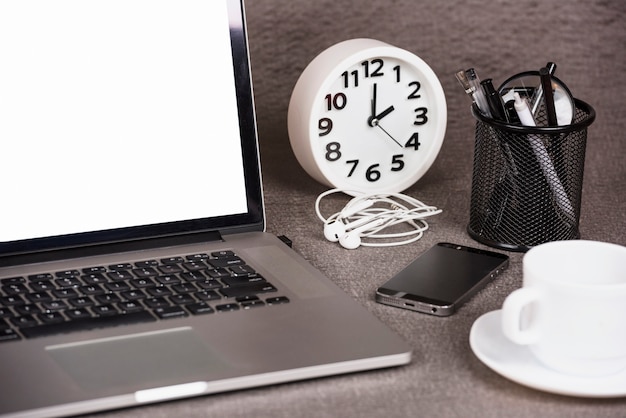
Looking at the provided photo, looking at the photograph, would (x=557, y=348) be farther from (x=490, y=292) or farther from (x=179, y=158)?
(x=179, y=158)

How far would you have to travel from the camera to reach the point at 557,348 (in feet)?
2.07

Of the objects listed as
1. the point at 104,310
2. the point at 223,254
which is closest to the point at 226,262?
the point at 223,254

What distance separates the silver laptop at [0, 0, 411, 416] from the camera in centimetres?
71

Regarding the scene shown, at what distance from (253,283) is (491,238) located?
26 centimetres

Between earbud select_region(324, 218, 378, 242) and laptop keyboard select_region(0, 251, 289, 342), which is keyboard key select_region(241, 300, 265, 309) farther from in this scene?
earbud select_region(324, 218, 378, 242)

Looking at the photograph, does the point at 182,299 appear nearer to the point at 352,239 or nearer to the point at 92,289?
the point at 92,289

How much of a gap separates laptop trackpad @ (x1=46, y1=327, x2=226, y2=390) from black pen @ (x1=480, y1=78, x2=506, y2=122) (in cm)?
37

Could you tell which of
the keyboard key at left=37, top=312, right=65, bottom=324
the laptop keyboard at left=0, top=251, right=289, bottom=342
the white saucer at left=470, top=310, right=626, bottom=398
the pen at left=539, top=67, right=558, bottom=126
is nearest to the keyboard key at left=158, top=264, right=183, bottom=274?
the laptop keyboard at left=0, top=251, right=289, bottom=342

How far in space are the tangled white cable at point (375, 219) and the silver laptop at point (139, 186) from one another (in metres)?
Result: 0.08

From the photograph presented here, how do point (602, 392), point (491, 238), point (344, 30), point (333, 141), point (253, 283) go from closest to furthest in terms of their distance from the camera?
point (602, 392) → point (253, 283) → point (491, 238) → point (333, 141) → point (344, 30)

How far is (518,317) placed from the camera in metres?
0.63

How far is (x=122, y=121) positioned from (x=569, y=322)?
423mm

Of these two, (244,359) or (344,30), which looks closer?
(244,359)

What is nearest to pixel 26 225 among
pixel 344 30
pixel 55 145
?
pixel 55 145
